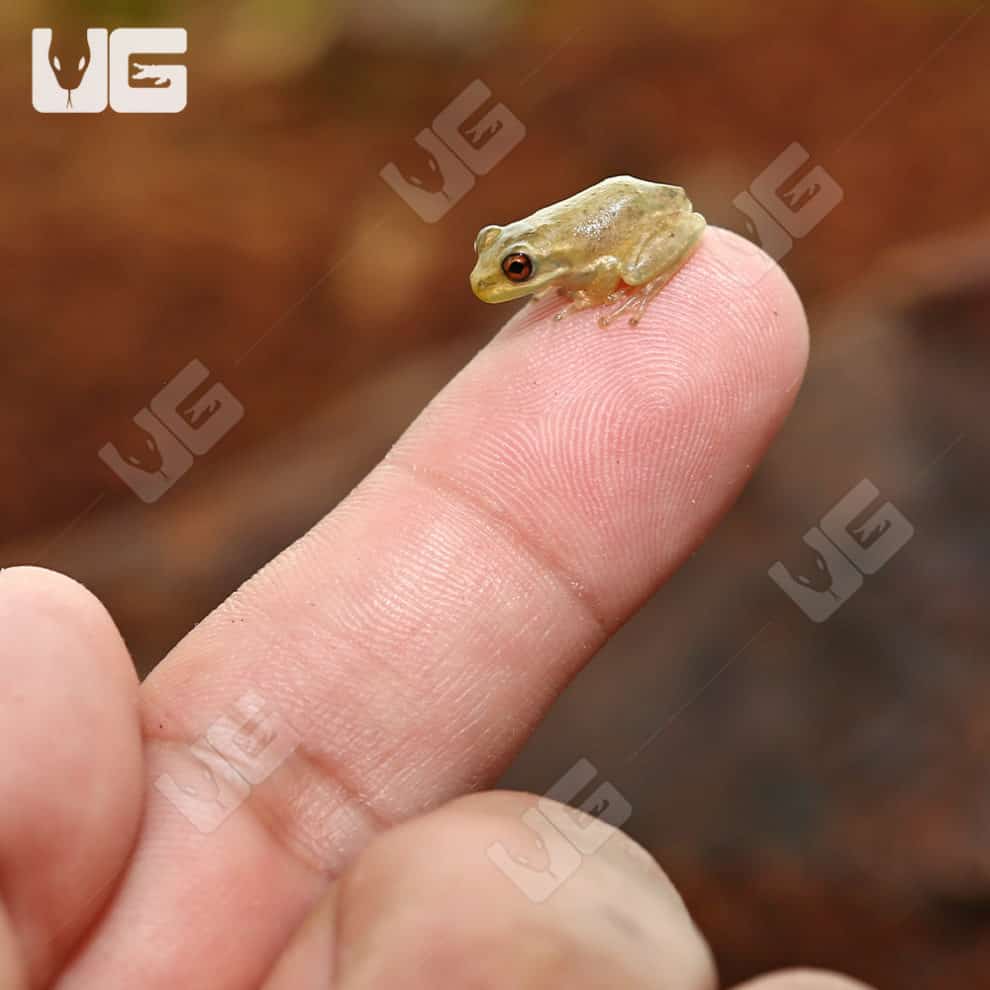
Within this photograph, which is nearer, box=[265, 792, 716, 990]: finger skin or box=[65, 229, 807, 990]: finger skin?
box=[265, 792, 716, 990]: finger skin

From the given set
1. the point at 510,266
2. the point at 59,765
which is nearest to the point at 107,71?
the point at 510,266

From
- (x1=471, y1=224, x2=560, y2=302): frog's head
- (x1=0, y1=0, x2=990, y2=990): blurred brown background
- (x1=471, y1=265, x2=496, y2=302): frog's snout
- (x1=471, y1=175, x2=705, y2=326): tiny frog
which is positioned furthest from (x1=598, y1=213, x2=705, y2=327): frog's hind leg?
(x1=0, y1=0, x2=990, y2=990): blurred brown background

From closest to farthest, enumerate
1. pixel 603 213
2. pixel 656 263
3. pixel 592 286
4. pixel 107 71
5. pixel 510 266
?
pixel 656 263
pixel 592 286
pixel 510 266
pixel 603 213
pixel 107 71

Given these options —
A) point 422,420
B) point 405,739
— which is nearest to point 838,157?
point 422,420

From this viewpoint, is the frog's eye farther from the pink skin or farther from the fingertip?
the fingertip

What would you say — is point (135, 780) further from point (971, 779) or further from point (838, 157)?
point (838, 157)

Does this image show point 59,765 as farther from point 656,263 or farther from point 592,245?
point 592,245

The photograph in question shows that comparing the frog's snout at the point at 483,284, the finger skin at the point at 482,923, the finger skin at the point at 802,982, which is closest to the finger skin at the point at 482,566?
the finger skin at the point at 482,923
